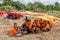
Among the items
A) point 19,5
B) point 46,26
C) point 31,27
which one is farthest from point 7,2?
point 31,27

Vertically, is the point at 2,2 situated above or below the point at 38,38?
below

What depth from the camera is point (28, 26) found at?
1142 centimetres

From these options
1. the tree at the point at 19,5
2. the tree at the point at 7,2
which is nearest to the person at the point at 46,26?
the tree at the point at 19,5

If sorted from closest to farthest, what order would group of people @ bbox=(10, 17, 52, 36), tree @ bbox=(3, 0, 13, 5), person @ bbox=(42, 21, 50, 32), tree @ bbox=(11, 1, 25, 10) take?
group of people @ bbox=(10, 17, 52, 36) < person @ bbox=(42, 21, 50, 32) < tree @ bbox=(11, 1, 25, 10) < tree @ bbox=(3, 0, 13, 5)

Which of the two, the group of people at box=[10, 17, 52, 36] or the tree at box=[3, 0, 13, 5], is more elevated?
the group of people at box=[10, 17, 52, 36]

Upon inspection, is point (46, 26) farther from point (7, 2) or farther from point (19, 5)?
point (7, 2)

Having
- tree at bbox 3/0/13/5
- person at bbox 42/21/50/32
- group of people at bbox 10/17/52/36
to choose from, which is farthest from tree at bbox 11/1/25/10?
group of people at bbox 10/17/52/36

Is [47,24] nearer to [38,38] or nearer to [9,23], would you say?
[38,38]

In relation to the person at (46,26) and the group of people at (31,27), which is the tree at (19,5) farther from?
the group of people at (31,27)

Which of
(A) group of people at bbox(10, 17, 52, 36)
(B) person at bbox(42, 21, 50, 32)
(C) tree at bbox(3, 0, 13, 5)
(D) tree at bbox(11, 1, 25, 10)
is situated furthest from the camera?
(C) tree at bbox(3, 0, 13, 5)

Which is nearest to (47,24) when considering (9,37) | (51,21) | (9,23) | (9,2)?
(51,21)

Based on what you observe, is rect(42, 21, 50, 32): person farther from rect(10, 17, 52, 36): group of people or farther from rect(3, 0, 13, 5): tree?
rect(3, 0, 13, 5): tree

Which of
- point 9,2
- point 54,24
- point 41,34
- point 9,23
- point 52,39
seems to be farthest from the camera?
point 9,2

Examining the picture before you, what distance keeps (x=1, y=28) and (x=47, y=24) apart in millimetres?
2671
